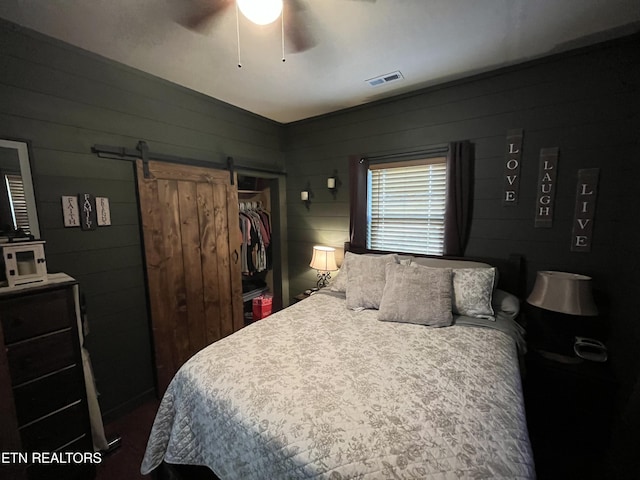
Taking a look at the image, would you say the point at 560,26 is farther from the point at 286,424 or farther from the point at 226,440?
the point at 226,440

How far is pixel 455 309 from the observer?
188 cm

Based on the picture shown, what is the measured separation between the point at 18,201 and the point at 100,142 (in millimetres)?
609

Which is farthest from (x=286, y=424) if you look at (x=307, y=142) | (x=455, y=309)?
(x=307, y=142)

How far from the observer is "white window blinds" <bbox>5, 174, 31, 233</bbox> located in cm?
150

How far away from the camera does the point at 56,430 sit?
4.54 ft

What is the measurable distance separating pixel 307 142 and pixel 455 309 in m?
2.45

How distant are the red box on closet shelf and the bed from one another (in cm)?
169

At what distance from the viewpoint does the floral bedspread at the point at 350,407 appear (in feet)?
2.75

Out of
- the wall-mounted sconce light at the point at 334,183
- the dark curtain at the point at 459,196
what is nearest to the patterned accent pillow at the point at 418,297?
the dark curtain at the point at 459,196

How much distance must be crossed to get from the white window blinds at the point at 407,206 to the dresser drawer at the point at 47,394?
2.51 meters

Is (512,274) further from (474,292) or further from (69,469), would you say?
(69,469)

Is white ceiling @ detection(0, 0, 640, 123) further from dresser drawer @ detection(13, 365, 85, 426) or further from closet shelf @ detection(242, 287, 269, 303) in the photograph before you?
closet shelf @ detection(242, 287, 269, 303)

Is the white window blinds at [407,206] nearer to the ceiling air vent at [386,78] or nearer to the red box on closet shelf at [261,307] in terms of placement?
the ceiling air vent at [386,78]

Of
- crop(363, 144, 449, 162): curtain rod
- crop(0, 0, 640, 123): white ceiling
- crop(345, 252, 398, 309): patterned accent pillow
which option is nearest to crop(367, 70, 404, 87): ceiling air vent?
crop(0, 0, 640, 123): white ceiling
